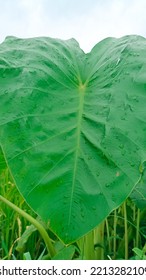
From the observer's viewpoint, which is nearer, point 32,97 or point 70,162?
point 70,162

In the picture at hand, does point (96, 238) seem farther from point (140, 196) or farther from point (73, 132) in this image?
point (73, 132)

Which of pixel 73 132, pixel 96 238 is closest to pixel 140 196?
pixel 96 238

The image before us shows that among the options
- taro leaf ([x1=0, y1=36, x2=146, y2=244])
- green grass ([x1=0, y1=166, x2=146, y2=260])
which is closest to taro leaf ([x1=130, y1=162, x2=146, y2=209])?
green grass ([x1=0, y1=166, x2=146, y2=260])

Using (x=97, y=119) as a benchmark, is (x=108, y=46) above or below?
above

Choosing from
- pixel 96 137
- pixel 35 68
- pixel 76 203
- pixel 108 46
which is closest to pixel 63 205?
pixel 76 203

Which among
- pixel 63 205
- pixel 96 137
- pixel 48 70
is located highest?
pixel 48 70

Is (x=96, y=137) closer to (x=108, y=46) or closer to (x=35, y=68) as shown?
(x=35, y=68)
